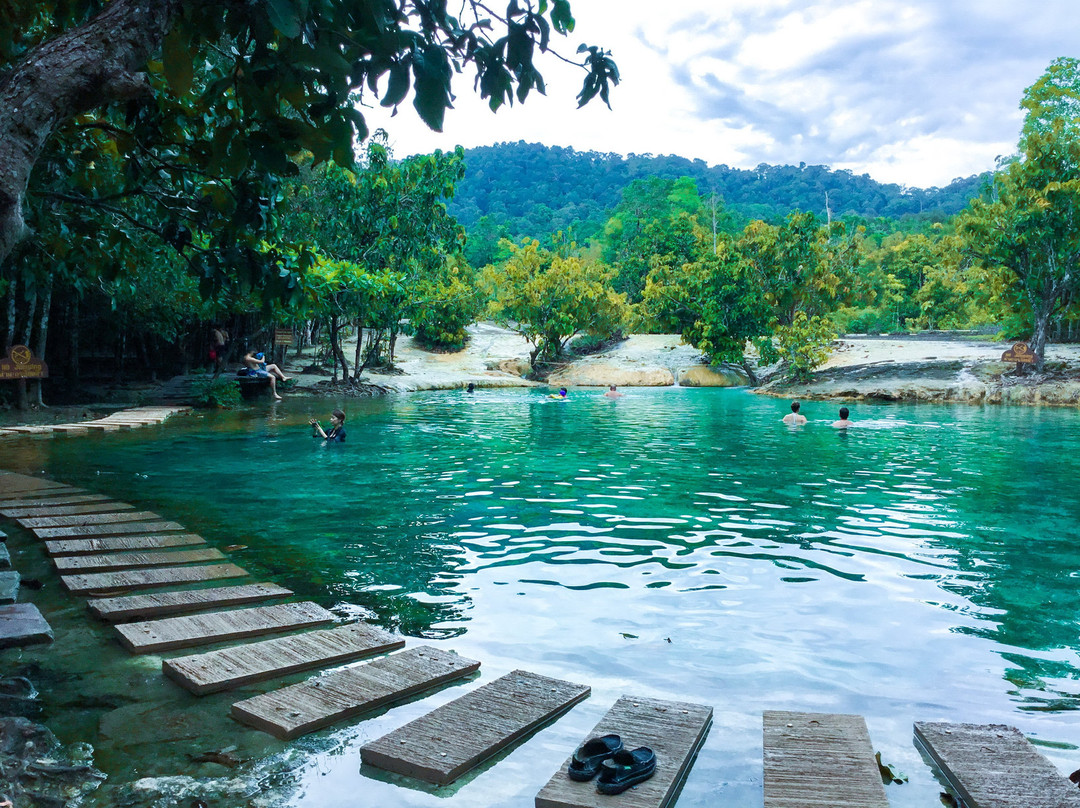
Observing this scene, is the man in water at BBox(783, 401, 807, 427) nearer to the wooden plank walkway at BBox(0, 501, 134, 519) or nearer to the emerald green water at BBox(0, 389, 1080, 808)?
the emerald green water at BBox(0, 389, 1080, 808)

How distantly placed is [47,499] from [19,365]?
11.2m

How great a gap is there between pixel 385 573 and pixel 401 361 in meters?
35.1

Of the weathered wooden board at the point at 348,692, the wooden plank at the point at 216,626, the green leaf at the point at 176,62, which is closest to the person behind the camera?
the green leaf at the point at 176,62

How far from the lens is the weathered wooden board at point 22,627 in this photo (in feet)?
14.6

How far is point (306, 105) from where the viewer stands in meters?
3.28

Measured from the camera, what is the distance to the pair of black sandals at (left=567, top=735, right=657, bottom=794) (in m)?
3.04

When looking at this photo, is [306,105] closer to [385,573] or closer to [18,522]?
[385,573]

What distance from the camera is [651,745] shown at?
11.3ft

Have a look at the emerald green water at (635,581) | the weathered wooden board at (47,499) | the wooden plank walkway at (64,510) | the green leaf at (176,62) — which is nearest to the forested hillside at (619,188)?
the emerald green water at (635,581)

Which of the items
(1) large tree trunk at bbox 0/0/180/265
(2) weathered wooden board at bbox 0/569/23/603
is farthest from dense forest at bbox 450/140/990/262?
(1) large tree trunk at bbox 0/0/180/265

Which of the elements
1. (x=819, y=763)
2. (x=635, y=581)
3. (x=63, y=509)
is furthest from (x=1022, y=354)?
(x=63, y=509)

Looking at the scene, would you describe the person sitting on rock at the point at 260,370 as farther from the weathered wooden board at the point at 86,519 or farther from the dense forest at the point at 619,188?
the dense forest at the point at 619,188

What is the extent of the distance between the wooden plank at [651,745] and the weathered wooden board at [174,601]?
118 inches

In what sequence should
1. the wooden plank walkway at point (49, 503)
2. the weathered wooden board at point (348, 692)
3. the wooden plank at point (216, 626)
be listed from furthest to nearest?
1. the wooden plank walkway at point (49, 503)
2. the wooden plank at point (216, 626)
3. the weathered wooden board at point (348, 692)
